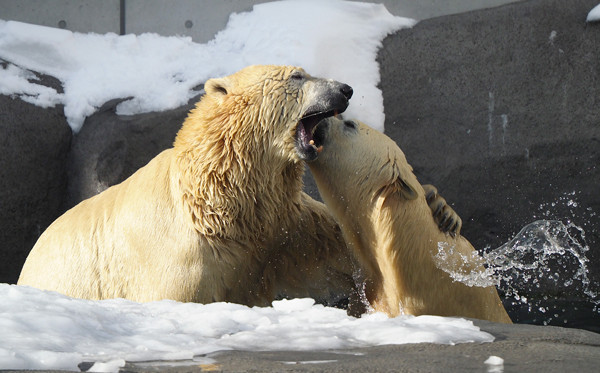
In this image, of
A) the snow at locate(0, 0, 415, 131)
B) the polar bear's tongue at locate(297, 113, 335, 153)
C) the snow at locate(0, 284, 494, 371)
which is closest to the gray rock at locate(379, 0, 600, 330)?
the snow at locate(0, 0, 415, 131)

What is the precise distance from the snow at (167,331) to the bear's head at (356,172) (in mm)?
1052

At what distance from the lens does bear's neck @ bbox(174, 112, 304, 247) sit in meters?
3.88

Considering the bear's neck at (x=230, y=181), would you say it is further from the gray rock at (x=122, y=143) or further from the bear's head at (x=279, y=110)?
the gray rock at (x=122, y=143)

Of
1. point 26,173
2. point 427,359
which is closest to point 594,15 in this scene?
point 26,173

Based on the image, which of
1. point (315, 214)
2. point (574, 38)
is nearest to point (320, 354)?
point (315, 214)

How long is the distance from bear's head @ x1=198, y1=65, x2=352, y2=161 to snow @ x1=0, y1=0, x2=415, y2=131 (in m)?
2.40

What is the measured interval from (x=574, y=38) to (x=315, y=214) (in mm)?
3412

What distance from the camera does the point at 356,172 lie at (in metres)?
3.72

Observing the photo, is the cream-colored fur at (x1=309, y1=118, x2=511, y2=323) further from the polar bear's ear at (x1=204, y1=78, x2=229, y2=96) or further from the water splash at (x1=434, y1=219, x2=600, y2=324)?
the water splash at (x1=434, y1=219, x2=600, y2=324)

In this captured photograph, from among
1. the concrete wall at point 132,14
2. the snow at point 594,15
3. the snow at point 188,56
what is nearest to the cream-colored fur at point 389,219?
the snow at point 188,56

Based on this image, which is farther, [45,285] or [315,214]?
[45,285]

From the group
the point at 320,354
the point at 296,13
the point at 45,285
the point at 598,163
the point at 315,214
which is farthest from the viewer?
the point at 296,13

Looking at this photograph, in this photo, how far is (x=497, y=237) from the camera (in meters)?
6.34

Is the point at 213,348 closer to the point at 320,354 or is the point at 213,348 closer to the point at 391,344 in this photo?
the point at 320,354
